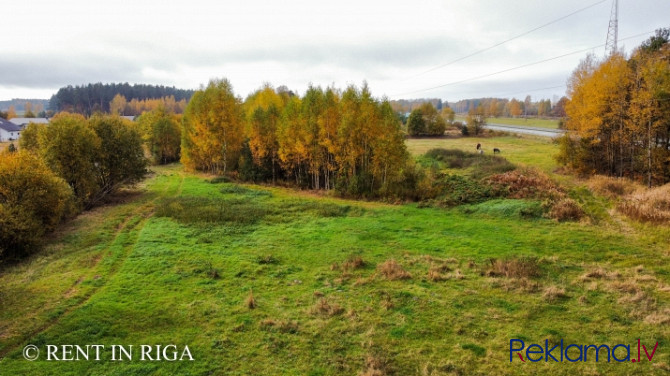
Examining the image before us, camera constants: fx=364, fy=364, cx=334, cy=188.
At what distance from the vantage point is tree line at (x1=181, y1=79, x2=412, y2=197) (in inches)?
1193

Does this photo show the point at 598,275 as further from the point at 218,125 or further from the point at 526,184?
the point at 218,125

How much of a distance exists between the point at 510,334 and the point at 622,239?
1191cm

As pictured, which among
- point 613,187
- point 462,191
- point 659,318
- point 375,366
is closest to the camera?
point 375,366

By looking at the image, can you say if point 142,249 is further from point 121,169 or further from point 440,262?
point 121,169

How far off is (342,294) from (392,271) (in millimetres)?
2655

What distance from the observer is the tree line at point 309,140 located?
1193 inches

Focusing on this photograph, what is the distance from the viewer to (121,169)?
3350cm

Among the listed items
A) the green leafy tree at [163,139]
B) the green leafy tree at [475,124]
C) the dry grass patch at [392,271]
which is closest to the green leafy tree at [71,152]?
the dry grass patch at [392,271]

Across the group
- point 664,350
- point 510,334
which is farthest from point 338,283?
point 664,350

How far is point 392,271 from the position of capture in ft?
49.1

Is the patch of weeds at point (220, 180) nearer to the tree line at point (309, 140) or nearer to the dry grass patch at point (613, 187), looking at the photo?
the tree line at point (309, 140)

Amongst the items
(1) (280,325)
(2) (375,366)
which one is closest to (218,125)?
(1) (280,325)

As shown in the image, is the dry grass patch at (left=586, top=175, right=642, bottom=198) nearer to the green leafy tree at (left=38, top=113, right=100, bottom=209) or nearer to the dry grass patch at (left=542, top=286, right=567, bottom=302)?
the dry grass patch at (left=542, top=286, right=567, bottom=302)

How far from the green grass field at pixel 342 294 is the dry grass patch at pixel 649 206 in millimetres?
1395
